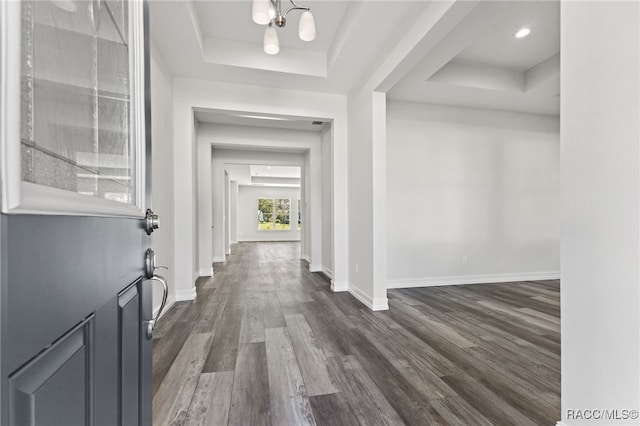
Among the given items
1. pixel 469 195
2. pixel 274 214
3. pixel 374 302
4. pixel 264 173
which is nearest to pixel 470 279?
pixel 469 195

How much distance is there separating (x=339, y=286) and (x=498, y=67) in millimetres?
3499

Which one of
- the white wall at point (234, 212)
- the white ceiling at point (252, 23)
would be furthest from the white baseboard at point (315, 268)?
the white wall at point (234, 212)

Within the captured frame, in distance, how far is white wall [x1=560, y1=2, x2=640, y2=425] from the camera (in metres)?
0.92

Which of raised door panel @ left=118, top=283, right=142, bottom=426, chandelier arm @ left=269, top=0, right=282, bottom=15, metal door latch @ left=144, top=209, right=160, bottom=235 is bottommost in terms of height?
raised door panel @ left=118, top=283, right=142, bottom=426

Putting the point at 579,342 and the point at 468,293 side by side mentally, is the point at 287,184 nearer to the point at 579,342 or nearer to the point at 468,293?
the point at 468,293

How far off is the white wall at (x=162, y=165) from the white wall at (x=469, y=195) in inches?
109

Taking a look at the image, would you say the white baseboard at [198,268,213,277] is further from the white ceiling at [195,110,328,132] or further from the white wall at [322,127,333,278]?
the white ceiling at [195,110,328,132]

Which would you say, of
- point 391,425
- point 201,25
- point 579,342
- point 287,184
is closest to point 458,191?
point 579,342

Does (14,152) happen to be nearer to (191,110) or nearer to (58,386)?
(58,386)

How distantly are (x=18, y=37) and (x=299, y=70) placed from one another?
10.2 feet

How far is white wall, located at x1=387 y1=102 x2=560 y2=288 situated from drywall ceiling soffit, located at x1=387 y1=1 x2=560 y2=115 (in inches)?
11.2

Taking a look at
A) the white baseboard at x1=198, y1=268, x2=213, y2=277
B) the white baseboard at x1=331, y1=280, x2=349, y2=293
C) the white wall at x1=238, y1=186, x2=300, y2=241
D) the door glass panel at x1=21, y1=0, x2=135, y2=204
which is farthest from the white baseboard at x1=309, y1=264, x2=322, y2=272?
A: the white wall at x1=238, y1=186, x2=300, y2=241

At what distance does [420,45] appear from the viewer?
6.98ft

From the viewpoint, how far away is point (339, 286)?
3.63m
